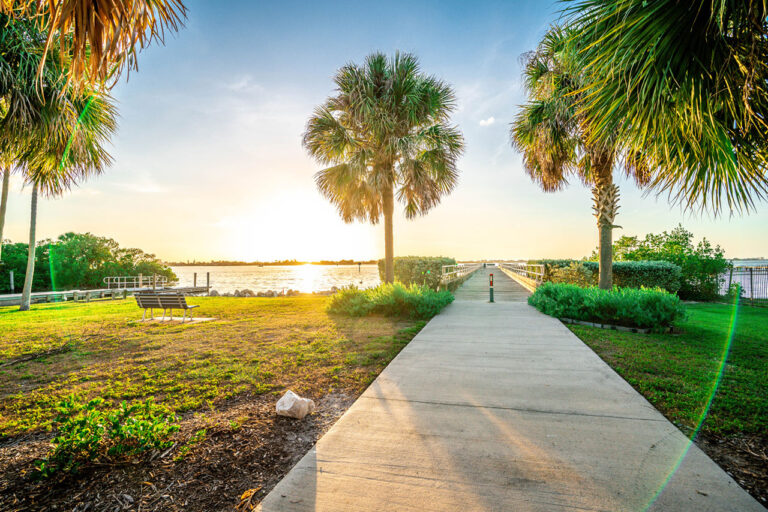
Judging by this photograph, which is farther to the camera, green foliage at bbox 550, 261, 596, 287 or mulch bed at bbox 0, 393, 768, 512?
green foliage at bbox 550, 261, 596, 287

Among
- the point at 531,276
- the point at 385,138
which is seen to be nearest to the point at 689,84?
the point at 385,138

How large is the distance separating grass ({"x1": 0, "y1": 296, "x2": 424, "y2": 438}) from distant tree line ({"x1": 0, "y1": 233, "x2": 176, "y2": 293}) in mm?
42446

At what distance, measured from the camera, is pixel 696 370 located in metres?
4.36

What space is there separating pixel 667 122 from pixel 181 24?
474cm

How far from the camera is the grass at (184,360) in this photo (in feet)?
12.6

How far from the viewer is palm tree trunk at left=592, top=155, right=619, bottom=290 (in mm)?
9320

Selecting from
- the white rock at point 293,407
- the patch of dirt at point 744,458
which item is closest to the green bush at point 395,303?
the white rock at point 293,407

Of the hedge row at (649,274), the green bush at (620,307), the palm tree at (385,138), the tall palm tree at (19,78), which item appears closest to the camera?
the tall palm tree at (19,78)

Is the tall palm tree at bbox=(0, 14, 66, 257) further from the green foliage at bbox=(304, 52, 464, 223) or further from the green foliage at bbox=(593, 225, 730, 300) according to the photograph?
the green foliage at bbox=(593, 225, 730, 300)

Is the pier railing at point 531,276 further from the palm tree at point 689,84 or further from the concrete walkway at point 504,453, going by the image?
the concrete walkway at point 504,453

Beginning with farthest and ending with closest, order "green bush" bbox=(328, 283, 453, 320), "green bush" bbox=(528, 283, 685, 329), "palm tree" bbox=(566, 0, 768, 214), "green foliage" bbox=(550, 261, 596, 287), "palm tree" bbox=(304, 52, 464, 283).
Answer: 1. "green foliage" bbox=(550, 261, 596, 287)
2. "palm tree" bbox=(304, 52, 464, 283)
3. "green bush" bbox=(328, 283, 453, 320)
4. "green bush" bbox=(528, 283, 685, 329)
5. "palm tree" bbox=(566, 0, 768, 214)

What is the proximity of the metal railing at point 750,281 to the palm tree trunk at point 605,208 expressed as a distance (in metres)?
8.56

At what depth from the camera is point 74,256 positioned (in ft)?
136

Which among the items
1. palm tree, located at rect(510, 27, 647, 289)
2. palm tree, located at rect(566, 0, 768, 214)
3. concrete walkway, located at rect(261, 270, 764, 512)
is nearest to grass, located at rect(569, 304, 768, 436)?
concrete walkway, located at rect(261, 270, 764, 512)
